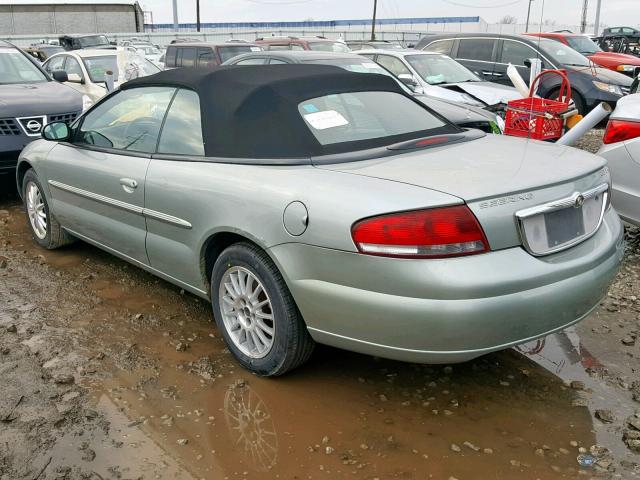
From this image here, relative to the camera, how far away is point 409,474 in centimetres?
257

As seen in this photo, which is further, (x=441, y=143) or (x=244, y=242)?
(x=441, y=143)

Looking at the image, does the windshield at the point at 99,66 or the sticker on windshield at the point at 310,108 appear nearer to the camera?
the sticker on windshield at the point at 310,108

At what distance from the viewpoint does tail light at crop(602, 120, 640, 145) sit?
4.88m

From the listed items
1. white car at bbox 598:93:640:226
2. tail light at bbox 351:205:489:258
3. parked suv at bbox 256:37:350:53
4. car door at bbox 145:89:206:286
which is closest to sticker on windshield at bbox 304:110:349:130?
car door at bbox 145:89:206:286

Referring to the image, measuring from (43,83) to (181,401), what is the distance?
631 cm

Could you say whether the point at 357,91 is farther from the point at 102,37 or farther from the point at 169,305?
the point at 102,37

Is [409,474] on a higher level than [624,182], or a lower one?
lower

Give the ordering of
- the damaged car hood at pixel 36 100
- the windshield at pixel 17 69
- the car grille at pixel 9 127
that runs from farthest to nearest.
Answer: the windshield at pixel 17 69 → the damaged car hood at pixel 36 100 → the car grille at pixel 9 127

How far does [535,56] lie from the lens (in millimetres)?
12547

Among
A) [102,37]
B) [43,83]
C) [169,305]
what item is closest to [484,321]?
[169,305]

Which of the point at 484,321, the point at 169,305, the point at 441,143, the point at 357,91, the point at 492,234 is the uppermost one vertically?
the point at 357,91

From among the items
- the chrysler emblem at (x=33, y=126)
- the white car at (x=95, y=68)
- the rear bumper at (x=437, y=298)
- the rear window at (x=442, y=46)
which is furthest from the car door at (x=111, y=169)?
the rear window at (x=442, y=46)

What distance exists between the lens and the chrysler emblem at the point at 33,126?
6.72m

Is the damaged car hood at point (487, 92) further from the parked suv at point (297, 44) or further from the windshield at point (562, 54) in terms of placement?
the parked suv at point (297, 44)
